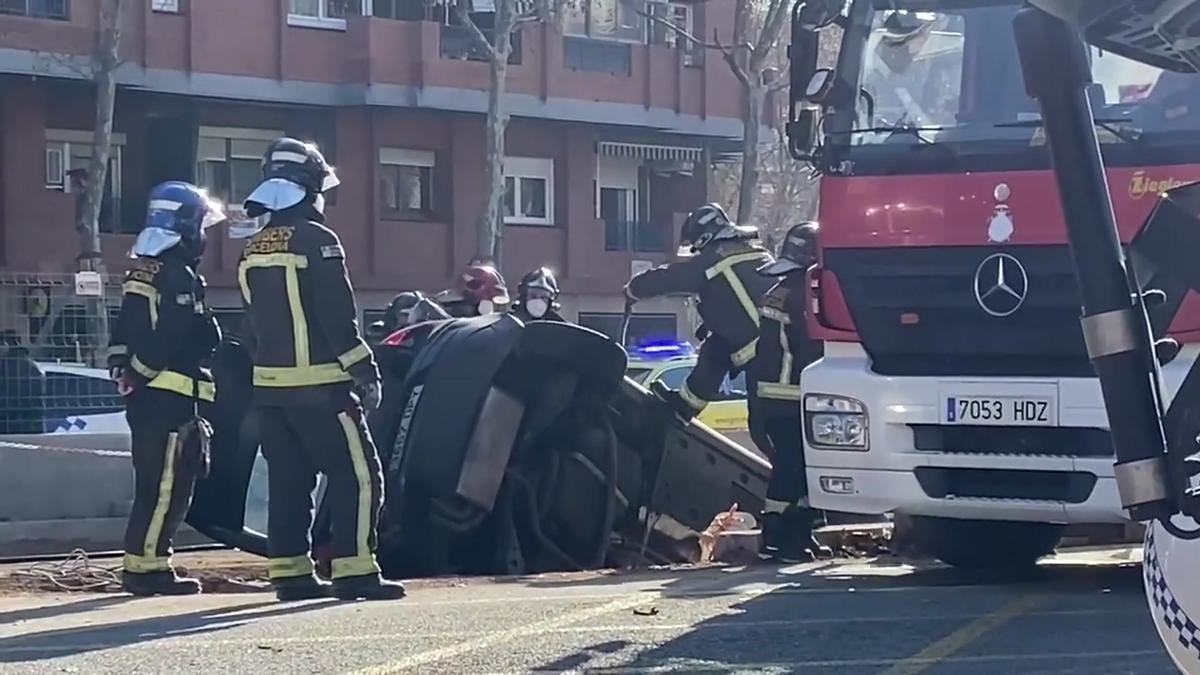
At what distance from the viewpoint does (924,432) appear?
8305 millimetres

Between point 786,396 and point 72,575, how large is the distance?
404 cm

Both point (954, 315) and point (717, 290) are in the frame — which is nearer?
point (954, 315)

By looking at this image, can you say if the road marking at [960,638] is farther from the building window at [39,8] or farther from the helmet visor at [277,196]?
the building window at [39,8]

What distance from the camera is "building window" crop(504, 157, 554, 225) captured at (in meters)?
35.3

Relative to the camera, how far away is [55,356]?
67.9ft

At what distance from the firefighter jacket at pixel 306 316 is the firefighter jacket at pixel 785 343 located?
2.90m

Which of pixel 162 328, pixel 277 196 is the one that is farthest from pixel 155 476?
pixel 277 196

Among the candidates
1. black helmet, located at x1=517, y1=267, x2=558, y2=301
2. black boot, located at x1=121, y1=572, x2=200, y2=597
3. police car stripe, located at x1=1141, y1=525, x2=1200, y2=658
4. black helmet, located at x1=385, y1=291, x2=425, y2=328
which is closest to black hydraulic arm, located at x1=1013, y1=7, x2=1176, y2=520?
police car stripe, located at x1=1141, y1=525, x2=1200, y2=658

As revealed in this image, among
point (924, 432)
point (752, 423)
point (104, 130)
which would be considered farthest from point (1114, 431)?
point (104, 130)

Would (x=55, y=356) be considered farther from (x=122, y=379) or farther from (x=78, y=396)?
(x=122, y=379)

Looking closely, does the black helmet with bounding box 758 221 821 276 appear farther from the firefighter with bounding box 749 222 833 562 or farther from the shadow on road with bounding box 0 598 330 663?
the shadow on road with bounding box 0 598 330 663

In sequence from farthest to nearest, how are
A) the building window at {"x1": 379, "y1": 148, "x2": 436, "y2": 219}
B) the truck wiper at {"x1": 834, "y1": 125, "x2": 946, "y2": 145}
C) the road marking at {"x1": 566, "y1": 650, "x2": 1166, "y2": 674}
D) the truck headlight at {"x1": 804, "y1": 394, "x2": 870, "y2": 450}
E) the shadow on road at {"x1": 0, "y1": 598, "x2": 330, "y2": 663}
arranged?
the building window at {"x1": 379, "y1": 148, "x2": 436, "y2": 219} → the truck wiper at {"x1": 834, "y1": 125, "x2": 946, "y2": 145} → the truck headlight at {"x1": 804, "y1": 394, "x2": 870, "y2": 450} → the shadow on road at {"x1": 0, "y1": 598, "x2": 330, "y2": 663} → the road marking at {"x1": 566, "y1": 650, "x2": 1166, "y2": 674}

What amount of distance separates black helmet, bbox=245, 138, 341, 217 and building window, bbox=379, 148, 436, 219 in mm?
24441

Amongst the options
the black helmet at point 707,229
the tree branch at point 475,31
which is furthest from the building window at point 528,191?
the black helmet at point 707,229
